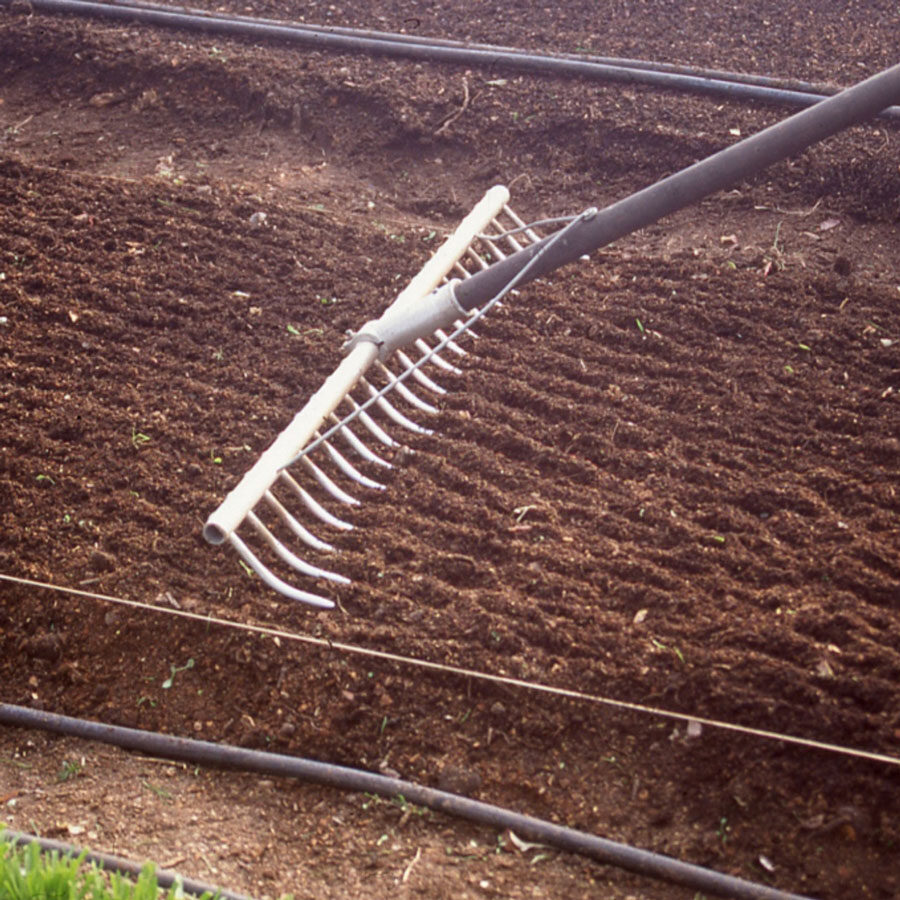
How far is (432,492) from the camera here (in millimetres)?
3146

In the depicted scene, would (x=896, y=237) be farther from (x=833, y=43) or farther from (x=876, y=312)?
(x=833, y=43)

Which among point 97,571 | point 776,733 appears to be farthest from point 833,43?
point 97,571

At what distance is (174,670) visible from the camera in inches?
110

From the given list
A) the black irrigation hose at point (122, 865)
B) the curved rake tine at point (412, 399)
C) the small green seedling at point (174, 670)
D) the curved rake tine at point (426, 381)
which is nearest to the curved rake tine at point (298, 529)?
the small green seedling at point (174, 670)

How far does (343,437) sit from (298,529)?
51 cm

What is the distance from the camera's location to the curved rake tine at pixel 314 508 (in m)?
2.96

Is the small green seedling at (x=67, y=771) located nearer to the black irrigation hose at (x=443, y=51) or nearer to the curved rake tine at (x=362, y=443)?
the curved rake tine at (x=362, y=443)

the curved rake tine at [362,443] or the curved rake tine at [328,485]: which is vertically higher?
the curved rake tine at [362,443]

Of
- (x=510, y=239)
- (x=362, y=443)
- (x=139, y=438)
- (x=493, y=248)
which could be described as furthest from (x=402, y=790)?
(x=510, y=239)

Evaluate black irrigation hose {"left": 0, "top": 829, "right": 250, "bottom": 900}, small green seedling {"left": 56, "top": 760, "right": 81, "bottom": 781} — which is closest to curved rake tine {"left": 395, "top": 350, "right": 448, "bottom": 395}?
small green seedling {"left": 56, "top": 760, "right": 81, "bottom": 781}

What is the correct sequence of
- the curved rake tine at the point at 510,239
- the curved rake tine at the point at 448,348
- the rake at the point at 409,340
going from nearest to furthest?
the rake at the point at 409,340
the curved rake tine at the point at 448,348
the curved rake tine at the point at 510,239

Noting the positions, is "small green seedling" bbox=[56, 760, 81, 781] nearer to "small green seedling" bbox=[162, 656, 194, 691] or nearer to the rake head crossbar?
"small green seedling" bbox=[162, 656, 194, 691]

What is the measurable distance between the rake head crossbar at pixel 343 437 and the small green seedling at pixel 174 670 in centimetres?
31

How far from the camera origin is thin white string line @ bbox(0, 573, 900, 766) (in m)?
2.29
